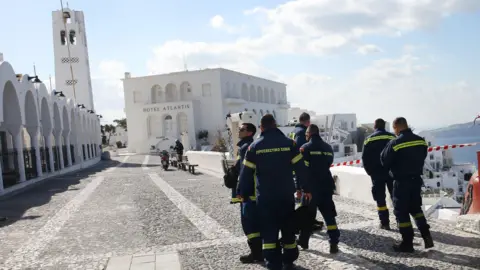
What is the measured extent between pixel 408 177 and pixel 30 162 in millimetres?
19477

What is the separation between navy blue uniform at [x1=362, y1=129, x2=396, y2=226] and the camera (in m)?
6.70

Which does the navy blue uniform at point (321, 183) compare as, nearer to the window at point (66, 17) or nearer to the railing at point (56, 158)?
the railing at point (56, 158)

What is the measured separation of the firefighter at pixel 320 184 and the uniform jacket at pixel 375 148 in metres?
0.80

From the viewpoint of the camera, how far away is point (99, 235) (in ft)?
25.6

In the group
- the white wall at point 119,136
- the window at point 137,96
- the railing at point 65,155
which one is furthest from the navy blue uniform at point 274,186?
the white wall at point 119,136

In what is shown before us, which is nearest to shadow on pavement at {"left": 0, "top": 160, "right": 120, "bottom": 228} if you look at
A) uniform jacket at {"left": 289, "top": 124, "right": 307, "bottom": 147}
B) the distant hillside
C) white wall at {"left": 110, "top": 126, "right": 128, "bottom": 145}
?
uniform jacket at {"left": 289, "top": 124, "right": 307, "bottom": 147}

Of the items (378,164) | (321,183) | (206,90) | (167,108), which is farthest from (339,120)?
(321,183)

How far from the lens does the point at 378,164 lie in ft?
22.1

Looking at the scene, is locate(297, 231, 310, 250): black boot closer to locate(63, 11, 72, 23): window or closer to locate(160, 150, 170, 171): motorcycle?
locate(160, 150, 170, 171): motorcycle

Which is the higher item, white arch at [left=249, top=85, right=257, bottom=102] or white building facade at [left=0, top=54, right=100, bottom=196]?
white arch at [left=249, top=85, right=257, bottom=102]

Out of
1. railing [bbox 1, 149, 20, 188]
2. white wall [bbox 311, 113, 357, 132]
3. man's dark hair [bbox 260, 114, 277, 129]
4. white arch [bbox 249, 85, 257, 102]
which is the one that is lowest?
railing [bbox 1, 149, 20, 188]

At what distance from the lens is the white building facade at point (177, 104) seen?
61.0 meters

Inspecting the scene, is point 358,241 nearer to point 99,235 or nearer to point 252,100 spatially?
point 99,235

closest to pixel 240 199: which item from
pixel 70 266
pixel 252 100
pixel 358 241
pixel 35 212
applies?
pixel 358 241
